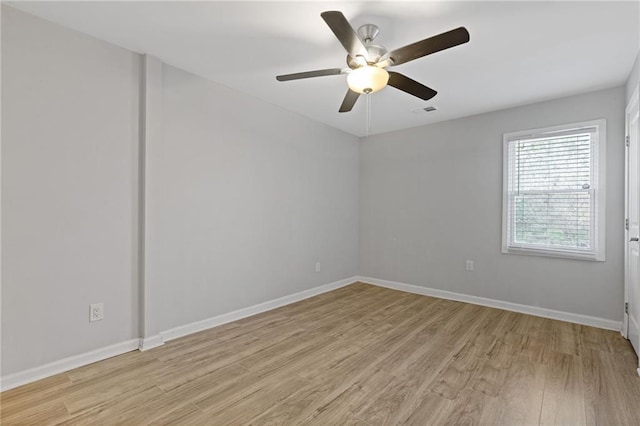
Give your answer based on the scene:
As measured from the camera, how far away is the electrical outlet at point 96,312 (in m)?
2.30

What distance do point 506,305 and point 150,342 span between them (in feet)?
12.7

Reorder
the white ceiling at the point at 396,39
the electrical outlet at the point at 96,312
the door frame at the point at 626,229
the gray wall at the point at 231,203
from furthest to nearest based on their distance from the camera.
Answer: the door frame at the point at 626,229 → the gray wall at the point at 231,203 → the electrical outlet at the point at 96,312 → the white ceiling at the point at 396,39

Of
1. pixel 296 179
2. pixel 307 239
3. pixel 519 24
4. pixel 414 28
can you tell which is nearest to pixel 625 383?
pixel 519 24

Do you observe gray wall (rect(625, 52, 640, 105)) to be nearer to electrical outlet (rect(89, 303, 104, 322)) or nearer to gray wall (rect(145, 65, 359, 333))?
gray wall (rect(145, 65, 359, 333))

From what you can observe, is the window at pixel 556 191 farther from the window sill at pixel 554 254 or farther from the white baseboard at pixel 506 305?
the white baseboard at pixel 506 305

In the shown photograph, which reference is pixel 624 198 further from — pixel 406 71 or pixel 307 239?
pixel 307 239

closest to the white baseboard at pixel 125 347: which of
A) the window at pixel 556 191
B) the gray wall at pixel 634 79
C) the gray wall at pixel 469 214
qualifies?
the gray wall at pixel 469 214

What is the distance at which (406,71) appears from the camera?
2.75 metres

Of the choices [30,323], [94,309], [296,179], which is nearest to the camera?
[30,323]

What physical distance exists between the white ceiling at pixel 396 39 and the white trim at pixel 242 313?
95.0 inches

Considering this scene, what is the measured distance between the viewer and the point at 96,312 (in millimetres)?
2320

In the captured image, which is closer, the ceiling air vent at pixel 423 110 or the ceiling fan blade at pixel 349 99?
the ceiling fan blade at pixel 349 99

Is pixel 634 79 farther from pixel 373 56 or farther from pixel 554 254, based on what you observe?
pixel 373 56

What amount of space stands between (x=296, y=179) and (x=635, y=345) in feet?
12.0
